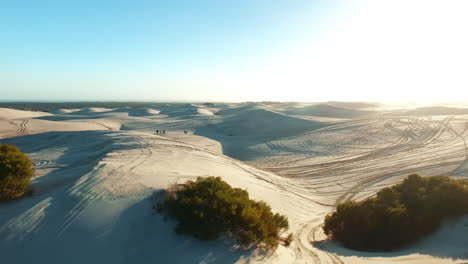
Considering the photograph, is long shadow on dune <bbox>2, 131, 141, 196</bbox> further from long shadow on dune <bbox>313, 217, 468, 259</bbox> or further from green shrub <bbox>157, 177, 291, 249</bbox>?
long shadow on dune <bbox>313, 217, 468, 259</bbox>

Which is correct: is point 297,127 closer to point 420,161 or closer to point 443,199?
point 420,161

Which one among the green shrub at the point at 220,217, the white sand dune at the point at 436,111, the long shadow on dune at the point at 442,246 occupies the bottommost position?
the long shadow on dune at the point at 442,246

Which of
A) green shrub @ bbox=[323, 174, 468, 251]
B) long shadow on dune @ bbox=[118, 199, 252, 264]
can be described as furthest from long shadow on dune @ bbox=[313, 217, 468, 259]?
long shadow on dune @ bbox=[118, 199, 252, 264]

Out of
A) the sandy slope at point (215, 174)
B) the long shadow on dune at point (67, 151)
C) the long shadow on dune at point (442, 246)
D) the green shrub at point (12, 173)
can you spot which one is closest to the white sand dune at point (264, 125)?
the sandy slope at point (215, 174)

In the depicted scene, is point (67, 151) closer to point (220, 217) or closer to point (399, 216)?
point (220, 217)

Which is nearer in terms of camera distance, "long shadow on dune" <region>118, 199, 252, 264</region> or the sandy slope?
"long shadow on dune" <region>118, 199, 252, 264</region>

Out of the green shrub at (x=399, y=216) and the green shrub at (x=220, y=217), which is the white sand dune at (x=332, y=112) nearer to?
the green shrub at (x=399, y=216)
